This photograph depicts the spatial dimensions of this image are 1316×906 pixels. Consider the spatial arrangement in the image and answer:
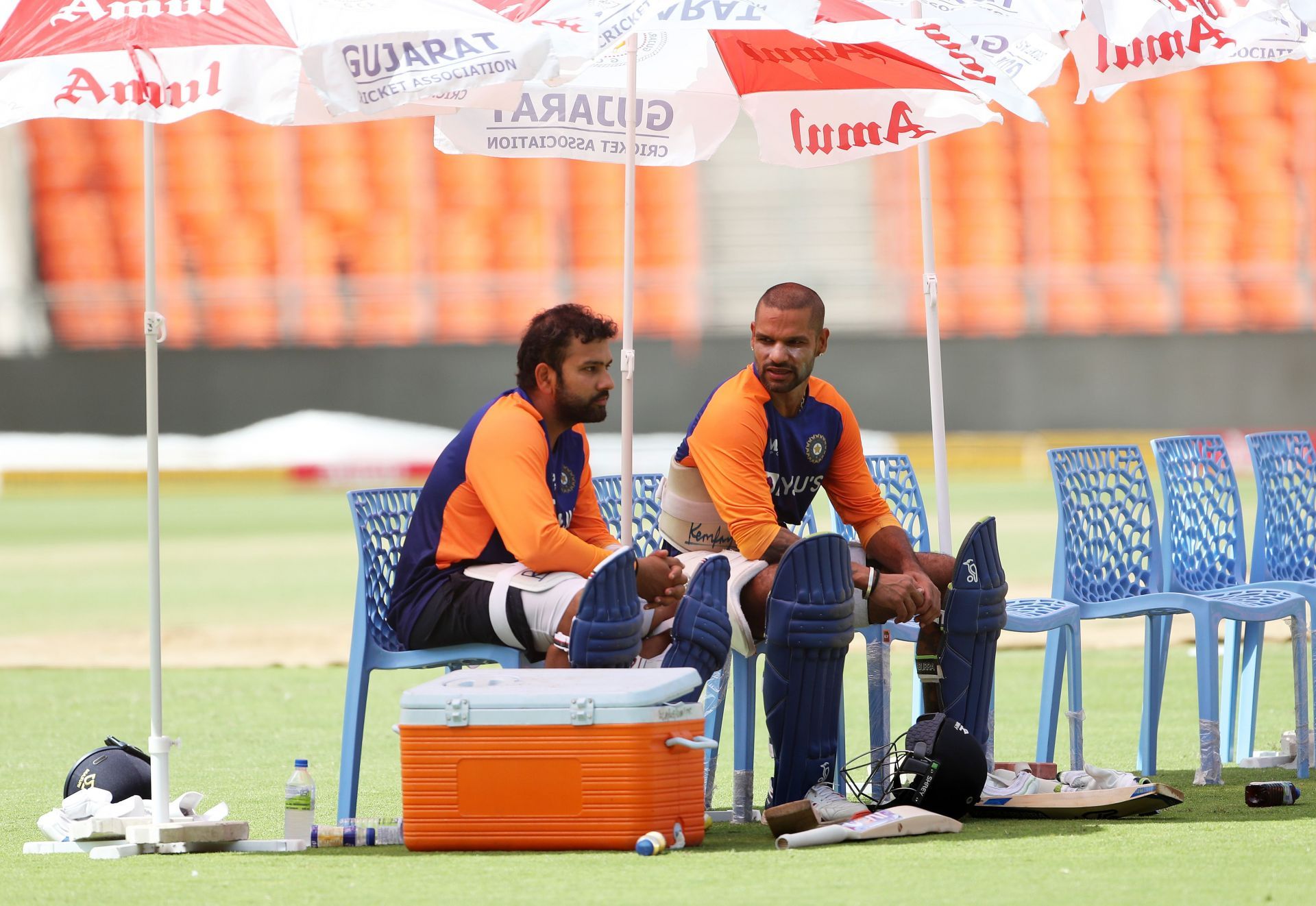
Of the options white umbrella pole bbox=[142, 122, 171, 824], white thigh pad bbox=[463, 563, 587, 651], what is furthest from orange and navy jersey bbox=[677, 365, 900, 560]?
white umbrella pole bbox=[142, 122, 171, 824]

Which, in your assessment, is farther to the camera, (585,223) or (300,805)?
(585,223)

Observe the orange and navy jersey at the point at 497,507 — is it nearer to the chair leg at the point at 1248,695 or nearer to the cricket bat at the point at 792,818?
the cricket bat at the point at 792,818

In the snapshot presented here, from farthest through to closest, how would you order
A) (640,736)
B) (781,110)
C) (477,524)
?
(781,110), (477,524), (640,736)

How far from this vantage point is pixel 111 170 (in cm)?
2703

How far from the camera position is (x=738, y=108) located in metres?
6.38

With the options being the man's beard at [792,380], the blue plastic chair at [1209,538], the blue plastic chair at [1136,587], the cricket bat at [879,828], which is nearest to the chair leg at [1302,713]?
the blue plastic chair at [1136,587]

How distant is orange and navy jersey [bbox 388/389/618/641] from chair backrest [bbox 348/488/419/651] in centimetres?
8

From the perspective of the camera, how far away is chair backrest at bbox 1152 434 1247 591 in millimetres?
6223

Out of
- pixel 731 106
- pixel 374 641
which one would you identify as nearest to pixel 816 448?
pixel 374 641

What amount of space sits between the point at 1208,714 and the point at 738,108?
8.33ft

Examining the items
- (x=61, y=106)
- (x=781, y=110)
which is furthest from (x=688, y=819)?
(x=781, y=110)

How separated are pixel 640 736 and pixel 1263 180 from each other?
2456cm

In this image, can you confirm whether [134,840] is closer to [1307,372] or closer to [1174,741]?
[1174,741]

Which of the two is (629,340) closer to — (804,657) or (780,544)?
(780,544)
